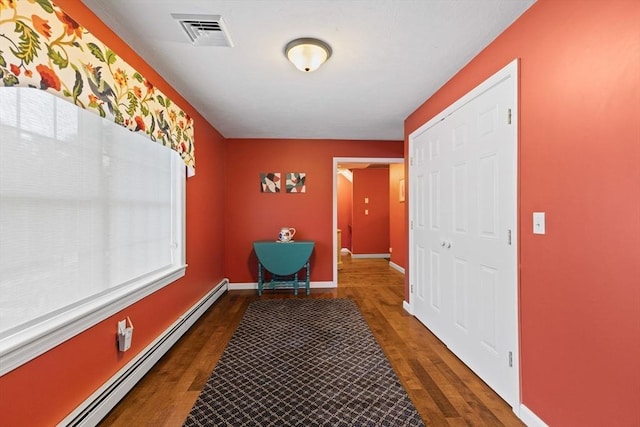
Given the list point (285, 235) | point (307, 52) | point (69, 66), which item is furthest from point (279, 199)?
point (69, 66)

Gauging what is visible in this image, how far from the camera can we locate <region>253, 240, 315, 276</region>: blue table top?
355 centimetres

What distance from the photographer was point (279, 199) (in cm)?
396

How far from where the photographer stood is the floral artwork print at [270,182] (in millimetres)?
3930

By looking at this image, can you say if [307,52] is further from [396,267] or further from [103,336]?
[396,267]

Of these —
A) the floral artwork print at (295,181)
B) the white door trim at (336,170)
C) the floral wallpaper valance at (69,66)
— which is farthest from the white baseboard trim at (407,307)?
the floral wallpaper valance at (69,66)

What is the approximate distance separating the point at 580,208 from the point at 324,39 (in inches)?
60.9

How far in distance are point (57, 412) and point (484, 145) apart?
8.46 ft

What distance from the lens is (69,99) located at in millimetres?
1162

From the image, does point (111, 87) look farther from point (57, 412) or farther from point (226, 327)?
point (226, 327)

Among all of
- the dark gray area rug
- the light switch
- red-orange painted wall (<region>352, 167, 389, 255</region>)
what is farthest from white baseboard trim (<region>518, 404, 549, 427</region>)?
red-orange painted wall (<region>352, 167, 389, 255</region>)

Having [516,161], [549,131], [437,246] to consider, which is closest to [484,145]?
[516,161]

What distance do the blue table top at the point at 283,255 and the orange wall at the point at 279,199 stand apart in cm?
41

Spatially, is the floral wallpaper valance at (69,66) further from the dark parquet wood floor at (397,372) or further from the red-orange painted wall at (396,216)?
the red-orange painted wall at (396,216)

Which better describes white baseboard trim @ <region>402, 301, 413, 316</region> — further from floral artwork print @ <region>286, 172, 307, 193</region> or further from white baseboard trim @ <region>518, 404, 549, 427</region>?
floral artwork print @ <region>286, 172, 307, 193</region>
